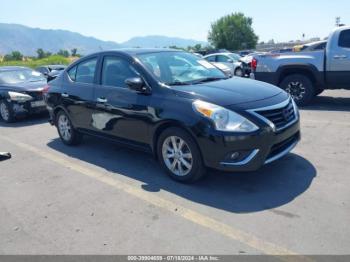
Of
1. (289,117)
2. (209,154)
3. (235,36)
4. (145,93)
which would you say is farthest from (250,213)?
(235,36)

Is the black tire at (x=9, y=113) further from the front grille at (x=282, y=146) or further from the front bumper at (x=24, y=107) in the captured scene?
the front grille at (x=282, y=146)

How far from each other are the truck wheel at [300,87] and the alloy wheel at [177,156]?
579 cm

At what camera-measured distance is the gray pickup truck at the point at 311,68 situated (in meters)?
8.83

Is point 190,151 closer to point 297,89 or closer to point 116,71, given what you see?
point 116,71

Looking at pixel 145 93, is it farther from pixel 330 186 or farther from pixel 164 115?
pixel 330 186

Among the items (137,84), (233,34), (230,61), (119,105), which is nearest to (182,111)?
(137,84)

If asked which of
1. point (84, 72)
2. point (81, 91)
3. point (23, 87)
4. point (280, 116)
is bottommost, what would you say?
point (280, 116)

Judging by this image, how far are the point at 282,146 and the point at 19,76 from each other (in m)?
8.55

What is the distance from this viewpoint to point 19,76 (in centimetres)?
1053

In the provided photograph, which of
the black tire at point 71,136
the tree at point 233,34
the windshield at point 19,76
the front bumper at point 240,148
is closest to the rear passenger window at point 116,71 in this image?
the black tire at point 71,136

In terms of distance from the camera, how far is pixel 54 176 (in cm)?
532

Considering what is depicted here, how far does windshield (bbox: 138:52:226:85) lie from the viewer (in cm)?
500

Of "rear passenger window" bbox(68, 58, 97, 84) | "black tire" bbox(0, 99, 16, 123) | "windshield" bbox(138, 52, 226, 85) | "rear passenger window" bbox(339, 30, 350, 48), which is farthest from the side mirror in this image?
"rear passenger window" bbox(339, 30, 350, 48)

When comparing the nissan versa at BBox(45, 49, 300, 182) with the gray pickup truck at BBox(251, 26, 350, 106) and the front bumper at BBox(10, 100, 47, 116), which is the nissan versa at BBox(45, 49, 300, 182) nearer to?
the front bumper at BBox(10, 100, 47, 116)
